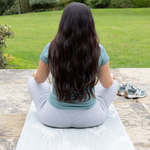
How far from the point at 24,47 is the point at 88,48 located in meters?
7.40

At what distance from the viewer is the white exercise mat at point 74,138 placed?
191cm

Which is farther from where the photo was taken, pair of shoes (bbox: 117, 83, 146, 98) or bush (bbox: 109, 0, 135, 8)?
bush (bbox: 109, 0, 135, 8)

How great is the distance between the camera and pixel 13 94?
3420mm

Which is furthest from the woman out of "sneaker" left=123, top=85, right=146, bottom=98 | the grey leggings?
"sneaker" left=123, top=85, right=146, bottom=98

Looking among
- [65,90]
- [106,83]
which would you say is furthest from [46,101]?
[106,83]

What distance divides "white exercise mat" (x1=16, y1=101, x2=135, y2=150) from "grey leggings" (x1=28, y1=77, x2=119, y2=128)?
2.8 inches

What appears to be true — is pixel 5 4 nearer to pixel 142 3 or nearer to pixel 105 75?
pixel 142 3

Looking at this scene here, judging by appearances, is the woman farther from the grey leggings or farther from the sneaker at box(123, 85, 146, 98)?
the sneaker at box(123, 85, 146, 98)

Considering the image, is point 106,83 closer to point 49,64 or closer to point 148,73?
point 49,64

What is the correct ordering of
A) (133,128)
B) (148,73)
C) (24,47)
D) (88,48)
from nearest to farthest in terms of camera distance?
(88,48), (133,128), (148,73), (24,47)

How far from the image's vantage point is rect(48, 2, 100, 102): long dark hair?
1.71 meters

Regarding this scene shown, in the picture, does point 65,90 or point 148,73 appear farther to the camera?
point 148,73

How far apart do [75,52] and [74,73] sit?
0.19 metres

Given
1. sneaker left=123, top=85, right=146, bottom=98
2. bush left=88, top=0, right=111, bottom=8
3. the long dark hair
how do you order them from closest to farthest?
the long dark hair → sneaker left=123, top=85, right=146, bottom=98 → bush left=88, top=0, right=111, bottom=8
